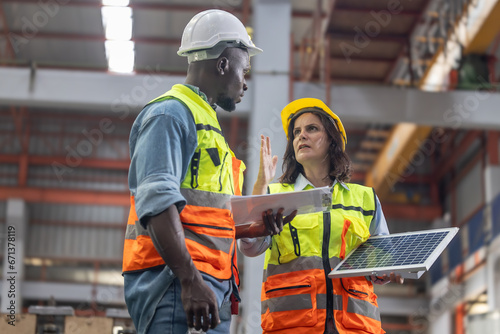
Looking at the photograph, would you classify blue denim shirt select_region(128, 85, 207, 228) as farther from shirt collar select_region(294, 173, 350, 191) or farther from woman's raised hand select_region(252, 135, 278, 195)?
shirt collar select_region(294, 173, 350, 191)

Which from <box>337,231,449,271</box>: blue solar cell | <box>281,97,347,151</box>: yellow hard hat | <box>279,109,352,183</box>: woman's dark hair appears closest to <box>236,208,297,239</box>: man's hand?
<box>337,231,449,271</box>: blue solar cell

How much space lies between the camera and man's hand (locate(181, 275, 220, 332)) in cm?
245

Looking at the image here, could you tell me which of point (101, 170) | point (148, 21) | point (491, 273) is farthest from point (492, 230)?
point (101, 170)

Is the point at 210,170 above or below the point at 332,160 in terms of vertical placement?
below

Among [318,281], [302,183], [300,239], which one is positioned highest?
[302,183]

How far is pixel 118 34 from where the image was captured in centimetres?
1972

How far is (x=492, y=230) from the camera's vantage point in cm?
1778

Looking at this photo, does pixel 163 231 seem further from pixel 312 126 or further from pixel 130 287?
pixel 312 126

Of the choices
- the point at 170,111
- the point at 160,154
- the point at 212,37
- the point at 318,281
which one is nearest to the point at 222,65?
the point at 212,37

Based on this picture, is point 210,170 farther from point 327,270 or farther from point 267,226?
point 327,270

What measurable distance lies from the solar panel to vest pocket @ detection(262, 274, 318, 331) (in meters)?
0.21

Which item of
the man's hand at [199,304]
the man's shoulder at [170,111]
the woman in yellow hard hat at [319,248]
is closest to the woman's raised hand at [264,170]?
the woman in yellow hard hat at [319,248]

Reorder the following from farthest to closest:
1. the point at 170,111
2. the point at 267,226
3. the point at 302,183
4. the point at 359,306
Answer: the point at 302,183
the point at 359,306
the point at 267,226
the point at 170,111

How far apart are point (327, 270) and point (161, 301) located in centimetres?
140
